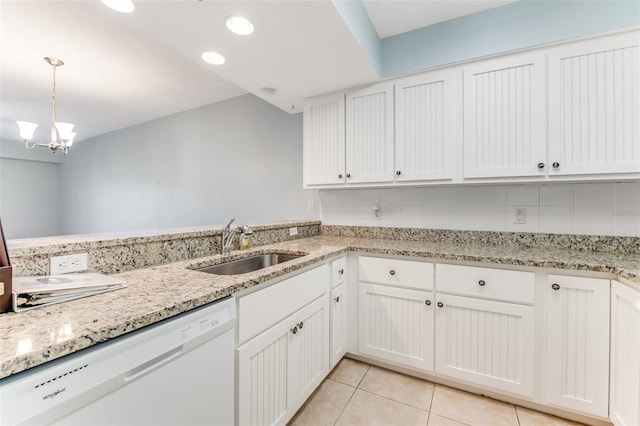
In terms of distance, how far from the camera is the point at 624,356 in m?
1.23

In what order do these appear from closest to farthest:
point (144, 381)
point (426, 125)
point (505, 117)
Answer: point (144, 381), point (505, 117), point (426, 125)

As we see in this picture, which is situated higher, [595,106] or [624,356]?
[595,106]

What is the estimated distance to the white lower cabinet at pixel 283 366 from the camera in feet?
3.64

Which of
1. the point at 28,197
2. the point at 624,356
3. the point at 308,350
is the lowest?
the point at 308,350

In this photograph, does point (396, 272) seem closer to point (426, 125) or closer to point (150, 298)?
point (426, 125)

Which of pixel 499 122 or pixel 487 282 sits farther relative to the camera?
pixel 499 122

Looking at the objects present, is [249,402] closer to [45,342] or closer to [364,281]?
[45,342]

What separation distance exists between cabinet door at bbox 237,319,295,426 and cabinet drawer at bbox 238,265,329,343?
46 mm

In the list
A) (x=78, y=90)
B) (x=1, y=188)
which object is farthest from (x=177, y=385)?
(x=1, y=188)

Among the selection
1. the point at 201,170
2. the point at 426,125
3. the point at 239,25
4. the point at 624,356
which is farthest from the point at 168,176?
the point at 624,356

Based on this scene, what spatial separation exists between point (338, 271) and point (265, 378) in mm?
823

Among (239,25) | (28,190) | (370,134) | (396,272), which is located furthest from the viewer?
(28,190)

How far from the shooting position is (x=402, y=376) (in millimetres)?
1839

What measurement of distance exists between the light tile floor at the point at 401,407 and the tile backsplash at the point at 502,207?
110cm
